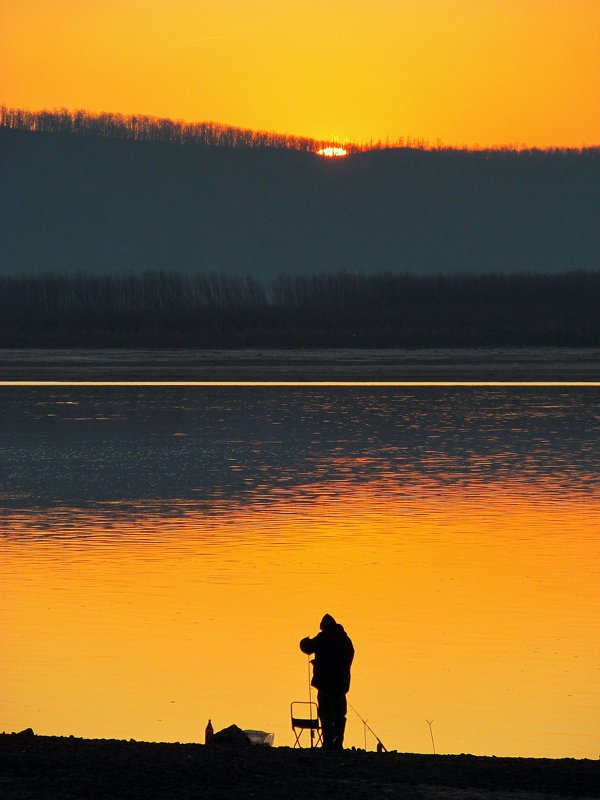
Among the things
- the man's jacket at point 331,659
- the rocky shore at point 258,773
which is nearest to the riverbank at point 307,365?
the man's jacket at point 331,659

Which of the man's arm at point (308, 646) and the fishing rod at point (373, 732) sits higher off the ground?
the man's arm at point (308, 646)

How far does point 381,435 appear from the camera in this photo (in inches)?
1046

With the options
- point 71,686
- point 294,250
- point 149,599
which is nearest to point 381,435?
point 149,599

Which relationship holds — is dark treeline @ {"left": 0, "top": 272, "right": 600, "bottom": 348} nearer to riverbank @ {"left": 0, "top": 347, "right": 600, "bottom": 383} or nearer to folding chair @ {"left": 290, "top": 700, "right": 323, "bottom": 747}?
riverbank @ {"left": 0, "top": 347, "right": 600, "bottom": 383}

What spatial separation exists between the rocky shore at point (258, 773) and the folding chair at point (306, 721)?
0.45 metres

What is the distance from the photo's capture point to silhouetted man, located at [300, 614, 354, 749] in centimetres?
877

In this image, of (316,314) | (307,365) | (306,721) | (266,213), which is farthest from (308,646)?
(266,213)

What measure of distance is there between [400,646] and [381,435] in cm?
1563

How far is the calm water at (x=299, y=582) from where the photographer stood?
9.57m

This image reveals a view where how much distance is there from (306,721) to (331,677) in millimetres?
317

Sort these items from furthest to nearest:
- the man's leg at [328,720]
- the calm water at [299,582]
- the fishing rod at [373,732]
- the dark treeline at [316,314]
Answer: the dark treeline at [316,314] < the calm water at [299,582] < the man's leg at [328,720] < the fishing rod at [373,732]

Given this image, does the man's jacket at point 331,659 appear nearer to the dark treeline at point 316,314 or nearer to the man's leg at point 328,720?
the man's leg at point 328,720

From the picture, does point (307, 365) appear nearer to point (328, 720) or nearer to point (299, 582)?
point (299, 582)

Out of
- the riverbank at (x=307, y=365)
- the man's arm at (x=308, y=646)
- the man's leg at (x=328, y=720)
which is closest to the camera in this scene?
the man's leg at (x=328, y=720)
